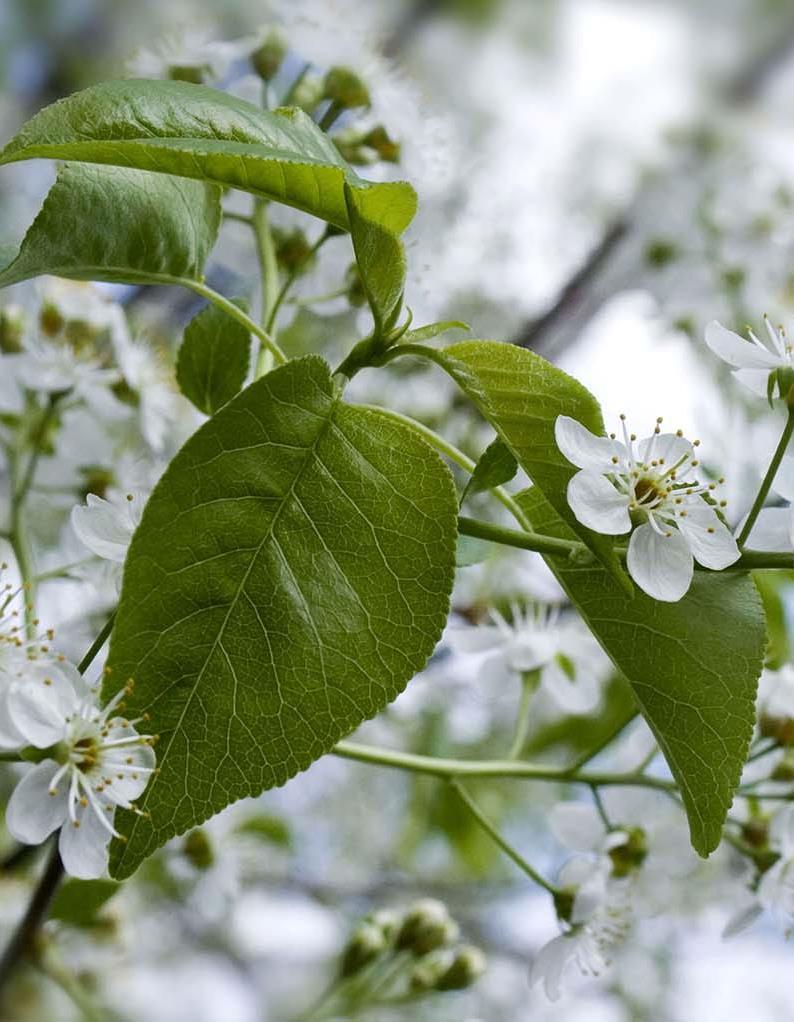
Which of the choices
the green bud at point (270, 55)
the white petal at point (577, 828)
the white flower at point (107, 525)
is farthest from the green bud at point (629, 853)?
the green bud at point (270, 55)

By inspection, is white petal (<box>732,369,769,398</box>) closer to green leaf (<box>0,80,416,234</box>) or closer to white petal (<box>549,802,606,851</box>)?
green leaf (<box>0,80,416,234</box>)

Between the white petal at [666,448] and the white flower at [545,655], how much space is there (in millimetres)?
257

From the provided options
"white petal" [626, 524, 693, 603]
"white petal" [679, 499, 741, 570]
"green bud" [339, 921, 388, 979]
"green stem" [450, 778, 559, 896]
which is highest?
"white petal" [679, 499, 741, 570]

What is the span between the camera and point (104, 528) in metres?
0.45

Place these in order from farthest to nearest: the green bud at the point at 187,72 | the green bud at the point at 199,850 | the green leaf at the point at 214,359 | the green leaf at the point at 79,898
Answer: the green bud at the point at 199,850, the green bud at the point at 187,72, the green leaf at the point at 79,898, the green leaf at the point at 214,359

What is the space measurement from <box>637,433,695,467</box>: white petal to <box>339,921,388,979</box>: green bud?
532mm

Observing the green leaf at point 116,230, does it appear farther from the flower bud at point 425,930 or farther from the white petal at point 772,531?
the flower bud at point 425,930

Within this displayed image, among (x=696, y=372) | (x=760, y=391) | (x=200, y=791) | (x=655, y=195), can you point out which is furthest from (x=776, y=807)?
(x=655, y=195)

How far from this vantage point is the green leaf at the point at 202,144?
0.36 meters

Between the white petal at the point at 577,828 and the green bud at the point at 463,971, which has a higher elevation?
the white petal at the point at 577,828

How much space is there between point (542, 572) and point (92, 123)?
0.91 metres

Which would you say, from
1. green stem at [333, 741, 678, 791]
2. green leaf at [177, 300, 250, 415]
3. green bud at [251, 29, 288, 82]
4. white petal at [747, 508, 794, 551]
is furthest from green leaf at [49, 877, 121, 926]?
green bud at [251, 29, 288, 82]

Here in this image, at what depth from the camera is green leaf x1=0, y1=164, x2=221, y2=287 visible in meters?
0.41

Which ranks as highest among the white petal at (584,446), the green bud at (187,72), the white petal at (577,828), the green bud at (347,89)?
the white petal at (584,446)
